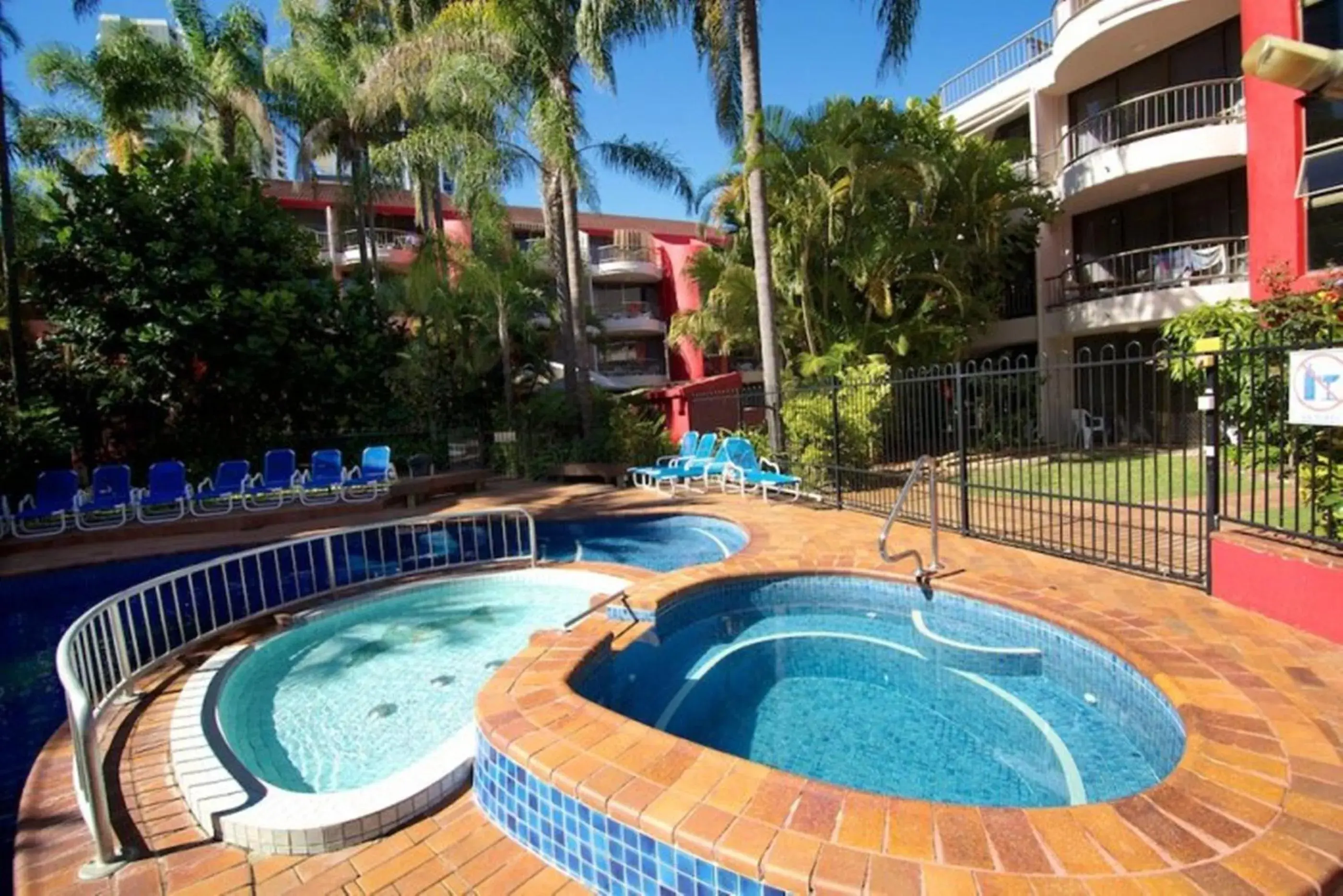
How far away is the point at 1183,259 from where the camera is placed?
15008mm

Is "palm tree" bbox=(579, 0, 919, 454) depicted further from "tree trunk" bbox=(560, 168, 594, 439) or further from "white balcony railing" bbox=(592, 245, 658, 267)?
"white balcony railing" bbox=(592, 245, 658, 267)

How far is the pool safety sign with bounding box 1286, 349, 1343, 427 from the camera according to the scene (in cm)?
419

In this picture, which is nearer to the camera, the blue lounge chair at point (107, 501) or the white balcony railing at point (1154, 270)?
the blue lounge chair at point (107, 501)

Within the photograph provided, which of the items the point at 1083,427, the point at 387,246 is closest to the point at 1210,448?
the point at 1083,427

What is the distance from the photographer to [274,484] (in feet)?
43.0

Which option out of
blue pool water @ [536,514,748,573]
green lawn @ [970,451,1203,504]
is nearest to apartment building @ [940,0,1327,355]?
green lawn @ [970,451,1203,504]

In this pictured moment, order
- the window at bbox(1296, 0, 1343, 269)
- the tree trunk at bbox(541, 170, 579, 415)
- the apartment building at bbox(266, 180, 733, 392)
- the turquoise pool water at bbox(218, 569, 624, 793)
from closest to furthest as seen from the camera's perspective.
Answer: the turquoise pool water at bbox(218, 569, 624, 793) < the window at bbox(1296, 0, 1343, 269) < the tree trunk at bbox(541, 170, 579, 415) < the apartment building at bbox(266, 180, 733, 392)

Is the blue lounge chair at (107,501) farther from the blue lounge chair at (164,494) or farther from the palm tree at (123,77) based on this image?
the palm tree at (123,77)

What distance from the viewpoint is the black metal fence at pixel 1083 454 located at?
5.18 meters

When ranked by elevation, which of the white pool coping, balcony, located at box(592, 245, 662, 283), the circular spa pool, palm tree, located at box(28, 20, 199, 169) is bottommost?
the circular spa pool

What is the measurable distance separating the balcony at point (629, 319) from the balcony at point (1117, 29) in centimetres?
1944

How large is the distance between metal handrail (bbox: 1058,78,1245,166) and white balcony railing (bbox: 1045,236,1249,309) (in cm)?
246

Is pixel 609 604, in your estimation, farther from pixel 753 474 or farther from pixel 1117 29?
pixel 1117 29

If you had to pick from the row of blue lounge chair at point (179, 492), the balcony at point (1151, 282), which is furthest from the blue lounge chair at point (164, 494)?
the balcony at point (1151, 282)
